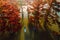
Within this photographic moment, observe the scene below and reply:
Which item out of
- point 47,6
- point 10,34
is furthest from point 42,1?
point 10,34

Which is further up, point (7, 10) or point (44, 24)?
point (7, 10)

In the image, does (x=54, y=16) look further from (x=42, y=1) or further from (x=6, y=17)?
(x=6, y=17)

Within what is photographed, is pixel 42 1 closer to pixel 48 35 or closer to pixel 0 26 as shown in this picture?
pixel 48 35

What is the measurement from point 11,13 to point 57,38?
0.69 meters

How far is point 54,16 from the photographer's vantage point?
2465 millimetres

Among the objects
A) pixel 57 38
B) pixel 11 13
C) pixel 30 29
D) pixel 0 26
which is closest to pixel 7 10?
pixel 11 13

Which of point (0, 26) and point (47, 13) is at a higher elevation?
point (47, 13)

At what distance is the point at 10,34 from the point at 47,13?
562mm

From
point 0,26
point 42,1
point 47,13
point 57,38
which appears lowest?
point 57,38

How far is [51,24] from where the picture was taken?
2445 millimetres

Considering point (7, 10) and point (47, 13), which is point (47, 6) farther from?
point (7, 10)

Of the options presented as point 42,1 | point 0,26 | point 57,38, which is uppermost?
point 42,1

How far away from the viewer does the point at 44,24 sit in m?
2.45

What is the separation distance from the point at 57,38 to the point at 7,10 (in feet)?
2.49
